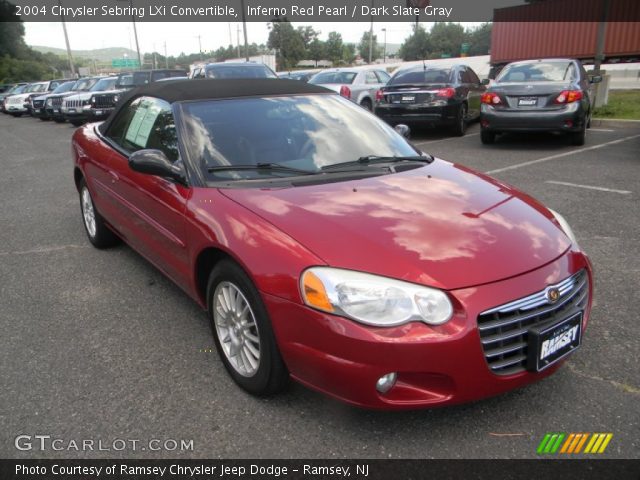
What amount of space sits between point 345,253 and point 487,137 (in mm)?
8613

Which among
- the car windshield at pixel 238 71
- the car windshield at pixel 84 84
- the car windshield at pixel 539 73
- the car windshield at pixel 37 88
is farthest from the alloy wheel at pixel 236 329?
the car windshield at pixel 37 88

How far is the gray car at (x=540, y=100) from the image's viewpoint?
345 inches

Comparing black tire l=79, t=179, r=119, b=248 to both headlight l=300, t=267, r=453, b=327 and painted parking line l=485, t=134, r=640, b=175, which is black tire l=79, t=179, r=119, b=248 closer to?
headlight l=300, t=267, r=453, b=327

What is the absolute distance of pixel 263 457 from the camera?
2.24m

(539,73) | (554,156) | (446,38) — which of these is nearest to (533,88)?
(539,73)

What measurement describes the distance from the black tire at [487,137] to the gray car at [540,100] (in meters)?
0.09

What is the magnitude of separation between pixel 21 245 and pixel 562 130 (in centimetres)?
807

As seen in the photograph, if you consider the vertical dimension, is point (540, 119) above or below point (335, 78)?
below

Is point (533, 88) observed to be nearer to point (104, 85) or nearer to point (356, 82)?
point (356, 82)

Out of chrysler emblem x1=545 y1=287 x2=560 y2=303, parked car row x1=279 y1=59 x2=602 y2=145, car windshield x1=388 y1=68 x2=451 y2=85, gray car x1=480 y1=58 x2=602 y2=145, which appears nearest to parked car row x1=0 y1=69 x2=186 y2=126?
car windshield x1=388 y1=68 x2=451 y2=85

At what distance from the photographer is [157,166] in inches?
117

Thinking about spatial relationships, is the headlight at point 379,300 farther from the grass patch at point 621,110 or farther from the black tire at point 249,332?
the grass patch at point 621,110

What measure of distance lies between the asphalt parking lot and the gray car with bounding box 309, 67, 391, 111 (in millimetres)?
9207

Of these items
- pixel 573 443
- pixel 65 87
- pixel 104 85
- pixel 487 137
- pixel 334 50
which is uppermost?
pixel 334 50
